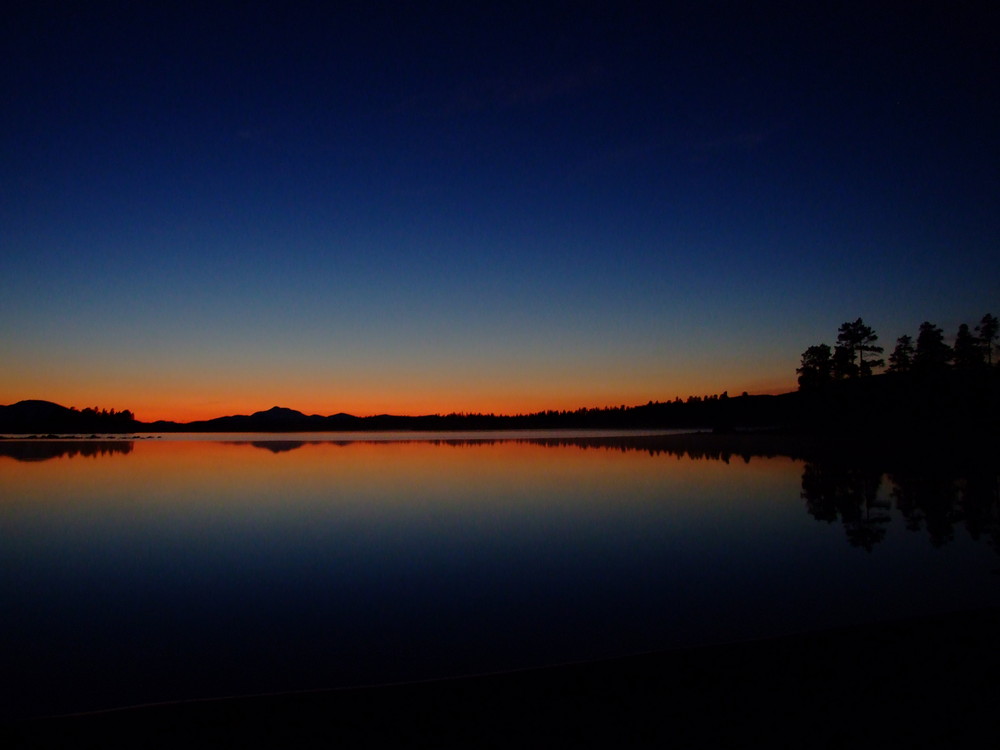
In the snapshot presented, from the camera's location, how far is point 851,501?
779 inches

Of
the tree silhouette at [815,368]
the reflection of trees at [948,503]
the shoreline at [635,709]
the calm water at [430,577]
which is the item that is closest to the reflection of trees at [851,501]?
the calm water at [430,577]

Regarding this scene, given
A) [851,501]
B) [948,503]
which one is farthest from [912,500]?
[851,501]

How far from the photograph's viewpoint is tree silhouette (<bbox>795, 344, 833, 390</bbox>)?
7556 cm

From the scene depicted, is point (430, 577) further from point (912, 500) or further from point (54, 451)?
point (54, 451)

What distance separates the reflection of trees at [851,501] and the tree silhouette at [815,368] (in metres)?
51.0

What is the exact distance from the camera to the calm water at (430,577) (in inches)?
284

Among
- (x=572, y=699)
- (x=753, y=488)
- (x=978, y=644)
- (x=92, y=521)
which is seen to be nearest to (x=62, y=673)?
(x=572, y=699)

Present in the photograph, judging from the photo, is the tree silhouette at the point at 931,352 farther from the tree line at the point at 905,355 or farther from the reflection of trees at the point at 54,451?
the reflection of trees at the point at 54,451

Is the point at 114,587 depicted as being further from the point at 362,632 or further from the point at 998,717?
the point at 998,717

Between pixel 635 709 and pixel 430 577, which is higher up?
pixel 635 709

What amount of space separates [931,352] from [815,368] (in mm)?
18905

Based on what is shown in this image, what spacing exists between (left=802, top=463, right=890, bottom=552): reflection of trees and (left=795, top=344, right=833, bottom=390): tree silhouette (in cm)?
5101

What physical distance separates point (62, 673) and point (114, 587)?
453cm

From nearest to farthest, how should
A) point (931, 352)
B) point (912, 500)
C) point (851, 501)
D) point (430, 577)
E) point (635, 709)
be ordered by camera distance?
point (635, 709) → point (430, 577) → point (912, 500) → point (851, 501) → point (931, 352)
